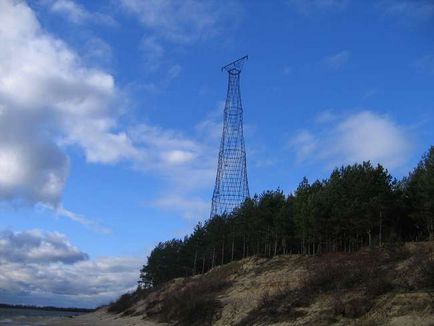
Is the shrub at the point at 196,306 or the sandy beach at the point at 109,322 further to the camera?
the sandy beach at the point at 109,322

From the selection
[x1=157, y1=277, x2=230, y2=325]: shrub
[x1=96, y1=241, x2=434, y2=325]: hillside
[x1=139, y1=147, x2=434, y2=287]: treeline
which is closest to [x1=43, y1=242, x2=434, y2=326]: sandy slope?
[x1=96, y1=241, x2=434, y2=325]: hillside

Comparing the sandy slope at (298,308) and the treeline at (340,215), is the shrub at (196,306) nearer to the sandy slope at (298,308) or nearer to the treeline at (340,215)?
the sandy slope at (298,308)

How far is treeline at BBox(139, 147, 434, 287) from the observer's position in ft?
213

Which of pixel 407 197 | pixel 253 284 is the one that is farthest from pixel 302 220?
pixel 253 284

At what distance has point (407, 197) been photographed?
68.3 metres

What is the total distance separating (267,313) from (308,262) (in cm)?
2656

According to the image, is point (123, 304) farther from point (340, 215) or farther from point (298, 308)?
point (298, 308)

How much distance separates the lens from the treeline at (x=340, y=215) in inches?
2557

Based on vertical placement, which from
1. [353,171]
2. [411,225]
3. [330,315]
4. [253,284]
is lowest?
[330,315]

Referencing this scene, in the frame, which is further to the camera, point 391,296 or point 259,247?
point 259,247

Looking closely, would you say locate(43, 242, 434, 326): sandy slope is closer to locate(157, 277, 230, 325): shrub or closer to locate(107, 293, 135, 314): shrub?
locate(157, 277, 230, 325): shrub

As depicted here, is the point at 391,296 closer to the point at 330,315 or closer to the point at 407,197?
the point at 330,315

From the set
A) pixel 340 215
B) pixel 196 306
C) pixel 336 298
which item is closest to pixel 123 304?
pixel 340 215

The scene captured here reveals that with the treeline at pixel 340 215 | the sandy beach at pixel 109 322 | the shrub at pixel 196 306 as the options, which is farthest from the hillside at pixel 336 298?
the treeline at pixel 340 215
